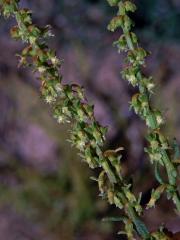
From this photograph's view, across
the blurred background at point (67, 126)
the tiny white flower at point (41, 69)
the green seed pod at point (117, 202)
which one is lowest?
the green seed pod at point (117, 202)

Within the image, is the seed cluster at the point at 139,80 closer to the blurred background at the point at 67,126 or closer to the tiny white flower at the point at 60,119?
the tiny white flower at the point at 60,119

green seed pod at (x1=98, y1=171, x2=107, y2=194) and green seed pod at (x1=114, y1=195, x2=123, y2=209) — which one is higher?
green seed pod at (x1=98, y1=171, x2=107, y2=194)

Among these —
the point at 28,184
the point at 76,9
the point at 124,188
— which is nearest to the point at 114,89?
the point at 76,9

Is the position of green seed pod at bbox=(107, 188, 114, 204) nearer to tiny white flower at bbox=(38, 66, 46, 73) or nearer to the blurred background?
tiny white flower at bbox=(38, 66, 46, 73)

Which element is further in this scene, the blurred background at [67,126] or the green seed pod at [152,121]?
the blurred background at [67,126]

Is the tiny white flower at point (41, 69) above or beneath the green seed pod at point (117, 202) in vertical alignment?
above

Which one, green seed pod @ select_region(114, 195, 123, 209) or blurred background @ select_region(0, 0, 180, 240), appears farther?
blurred background @ select_region(0, 0, 180, 240)

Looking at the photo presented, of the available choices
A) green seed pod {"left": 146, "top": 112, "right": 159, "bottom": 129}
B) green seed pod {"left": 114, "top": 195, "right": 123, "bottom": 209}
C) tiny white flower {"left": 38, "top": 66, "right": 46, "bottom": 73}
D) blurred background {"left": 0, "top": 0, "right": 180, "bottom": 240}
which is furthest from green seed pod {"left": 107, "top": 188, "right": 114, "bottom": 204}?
blurred background {"left": 0, "top": 0, "right": 180, "bottom": 240}

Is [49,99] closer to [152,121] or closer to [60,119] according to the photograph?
[60,119]

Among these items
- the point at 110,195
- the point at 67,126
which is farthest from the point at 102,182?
the point at 67,126

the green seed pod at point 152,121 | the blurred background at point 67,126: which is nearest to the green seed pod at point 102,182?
the green seed pod at point 152,121
